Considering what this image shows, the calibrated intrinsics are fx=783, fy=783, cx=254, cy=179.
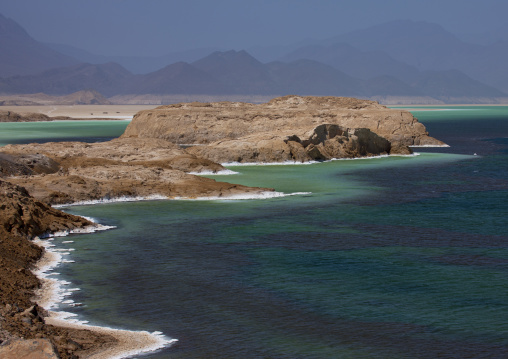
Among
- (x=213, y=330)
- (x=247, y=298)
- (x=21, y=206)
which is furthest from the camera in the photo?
(x=21, y=206)

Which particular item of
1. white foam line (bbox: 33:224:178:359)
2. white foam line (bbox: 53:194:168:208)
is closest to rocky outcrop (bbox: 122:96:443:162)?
white foam line (bbox: 53:194:168:208)

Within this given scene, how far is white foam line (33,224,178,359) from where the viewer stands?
497 inches

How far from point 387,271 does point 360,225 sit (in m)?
6.24

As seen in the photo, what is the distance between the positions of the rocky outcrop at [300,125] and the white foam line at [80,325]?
110ft

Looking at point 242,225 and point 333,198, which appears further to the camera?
point 333,198

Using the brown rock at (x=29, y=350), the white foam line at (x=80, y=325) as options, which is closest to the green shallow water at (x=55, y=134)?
the white foam line at (x=80, y=325)

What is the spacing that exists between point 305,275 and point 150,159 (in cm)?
2498

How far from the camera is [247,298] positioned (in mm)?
15633

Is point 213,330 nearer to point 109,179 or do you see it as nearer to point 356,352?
point 356,352

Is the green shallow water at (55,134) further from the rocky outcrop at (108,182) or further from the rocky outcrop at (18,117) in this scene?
the rocky outcrop at (108,182)

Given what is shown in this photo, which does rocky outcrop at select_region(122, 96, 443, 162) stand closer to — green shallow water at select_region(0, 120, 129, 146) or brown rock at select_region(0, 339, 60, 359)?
green shallow water at select_region(0, 120, 129, 146)

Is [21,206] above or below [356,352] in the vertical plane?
above

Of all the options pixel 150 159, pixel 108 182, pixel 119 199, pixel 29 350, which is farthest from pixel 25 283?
pixel 150 159

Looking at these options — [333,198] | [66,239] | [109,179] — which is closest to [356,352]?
[66,239]
